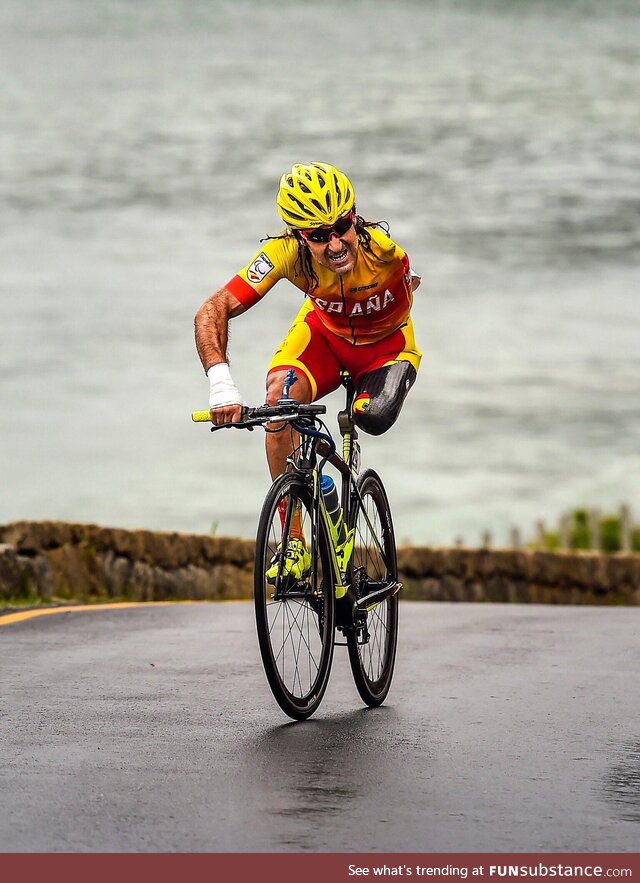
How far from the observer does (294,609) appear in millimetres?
6656

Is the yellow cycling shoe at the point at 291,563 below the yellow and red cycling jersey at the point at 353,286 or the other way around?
below

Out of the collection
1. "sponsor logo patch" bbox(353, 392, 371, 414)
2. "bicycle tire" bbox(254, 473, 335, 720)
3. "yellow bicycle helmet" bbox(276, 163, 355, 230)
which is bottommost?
"bicycle tire" bbox(254, 473, 335, 720)

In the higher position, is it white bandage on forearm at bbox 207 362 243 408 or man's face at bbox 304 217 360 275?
man's face at bbox 304 217 360 275

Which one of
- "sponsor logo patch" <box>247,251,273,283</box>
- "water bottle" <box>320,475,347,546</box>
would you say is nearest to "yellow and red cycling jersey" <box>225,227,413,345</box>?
"sponsor logo patch" <box>247,251,273,283</box>

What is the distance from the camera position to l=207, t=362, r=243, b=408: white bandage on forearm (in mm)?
6383

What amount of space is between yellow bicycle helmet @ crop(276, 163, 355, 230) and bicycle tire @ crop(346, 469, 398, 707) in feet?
4.25

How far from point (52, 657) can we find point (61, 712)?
190cm

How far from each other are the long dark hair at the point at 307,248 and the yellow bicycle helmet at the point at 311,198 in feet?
0.54

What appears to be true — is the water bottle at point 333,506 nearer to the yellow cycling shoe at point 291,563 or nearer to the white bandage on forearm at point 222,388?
the yellow cycling shoe at point 291,563

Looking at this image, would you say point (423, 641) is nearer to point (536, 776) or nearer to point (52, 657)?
point (52, 657)

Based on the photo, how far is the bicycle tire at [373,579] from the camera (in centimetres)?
711

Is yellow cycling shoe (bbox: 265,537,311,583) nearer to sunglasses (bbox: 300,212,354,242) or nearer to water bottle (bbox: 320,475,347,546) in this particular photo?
water bottle (bbox: 320,475,347,546)

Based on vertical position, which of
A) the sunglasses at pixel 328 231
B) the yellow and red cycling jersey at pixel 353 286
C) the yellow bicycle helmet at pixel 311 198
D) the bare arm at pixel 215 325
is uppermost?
the yellow bicycle helmet at pixel 311 198

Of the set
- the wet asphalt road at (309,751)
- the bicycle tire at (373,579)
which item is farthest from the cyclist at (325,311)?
the wet asphalt road at (309,751)
